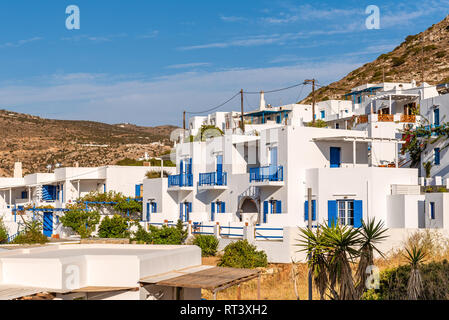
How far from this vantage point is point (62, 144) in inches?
3863

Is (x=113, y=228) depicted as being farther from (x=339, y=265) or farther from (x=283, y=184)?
(x=339, y=265)

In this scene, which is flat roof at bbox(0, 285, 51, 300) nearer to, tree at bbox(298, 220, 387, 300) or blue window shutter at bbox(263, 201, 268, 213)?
tree at bbox(298, 220, 387, 300)

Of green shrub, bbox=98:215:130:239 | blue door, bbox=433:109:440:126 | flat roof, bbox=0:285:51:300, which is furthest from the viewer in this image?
green shrub, bbox=98:215:130:239

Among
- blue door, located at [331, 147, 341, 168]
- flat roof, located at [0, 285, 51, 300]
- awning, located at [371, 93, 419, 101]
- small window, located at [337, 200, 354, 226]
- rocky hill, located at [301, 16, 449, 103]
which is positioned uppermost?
rocky hill, located at [301, 16, 449, 103]

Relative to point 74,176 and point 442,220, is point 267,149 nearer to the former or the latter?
point 442,220

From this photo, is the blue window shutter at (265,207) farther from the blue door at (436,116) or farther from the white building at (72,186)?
the white building at (72,186)

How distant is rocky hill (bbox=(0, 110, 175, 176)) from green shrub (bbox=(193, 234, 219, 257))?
58327 millimetres

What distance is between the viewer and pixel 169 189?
39.1 meters

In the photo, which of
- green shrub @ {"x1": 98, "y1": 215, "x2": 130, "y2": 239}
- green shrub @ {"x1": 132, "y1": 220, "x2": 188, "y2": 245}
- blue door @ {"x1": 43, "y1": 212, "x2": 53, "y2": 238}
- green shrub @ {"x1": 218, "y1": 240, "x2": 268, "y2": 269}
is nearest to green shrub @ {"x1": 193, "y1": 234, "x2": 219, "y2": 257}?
green shrub @ {"x1": 218, "y1": 240, "x2": 268, "y2": 269}

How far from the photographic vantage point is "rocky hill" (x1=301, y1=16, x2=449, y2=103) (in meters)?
85.7

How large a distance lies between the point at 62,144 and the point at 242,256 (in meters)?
77.4

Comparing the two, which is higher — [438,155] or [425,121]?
[425,121]
